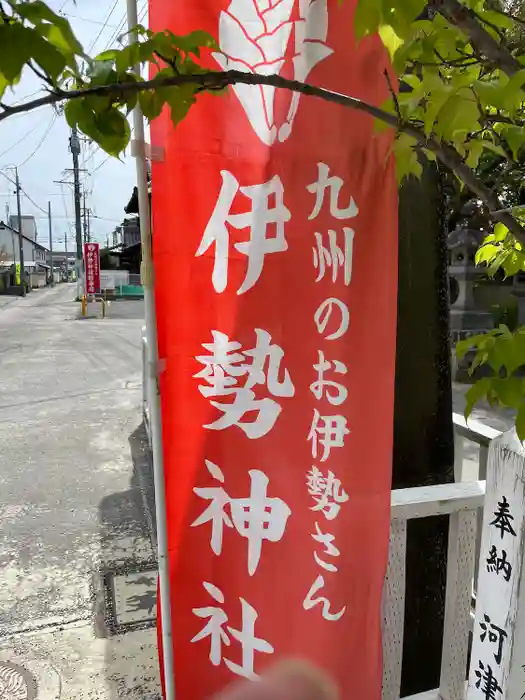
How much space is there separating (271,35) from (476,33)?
0.75 metres

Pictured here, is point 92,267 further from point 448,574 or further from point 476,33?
point 476,33

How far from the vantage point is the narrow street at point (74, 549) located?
2916 mm

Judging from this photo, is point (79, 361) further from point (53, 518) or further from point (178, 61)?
point (178, 61)

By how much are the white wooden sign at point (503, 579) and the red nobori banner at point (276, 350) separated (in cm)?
37

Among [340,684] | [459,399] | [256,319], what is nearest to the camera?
[256,319]

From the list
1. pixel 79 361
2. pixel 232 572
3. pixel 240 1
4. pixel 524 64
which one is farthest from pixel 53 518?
pixel 79 361

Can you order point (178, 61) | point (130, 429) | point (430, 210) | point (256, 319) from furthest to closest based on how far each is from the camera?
point (130, 429)
point (430, 210)
point (256, 319)
point (178, 61)

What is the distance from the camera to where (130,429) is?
24.0ft

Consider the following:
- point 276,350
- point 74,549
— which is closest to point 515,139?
point 276,350

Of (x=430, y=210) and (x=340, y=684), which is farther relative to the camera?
(x=430, y=210)

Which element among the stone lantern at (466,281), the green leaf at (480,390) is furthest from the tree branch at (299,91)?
the stone lantern at (466,281)

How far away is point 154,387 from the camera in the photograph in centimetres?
196

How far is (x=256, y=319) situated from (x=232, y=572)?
91 centimetres

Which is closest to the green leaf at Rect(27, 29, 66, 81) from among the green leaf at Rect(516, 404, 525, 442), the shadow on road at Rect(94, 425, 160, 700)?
the green leaf at Rect(516, 404, 525, 442)
